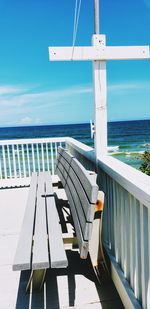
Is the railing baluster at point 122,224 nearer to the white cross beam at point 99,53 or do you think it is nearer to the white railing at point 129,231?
the white railing at point 129,231

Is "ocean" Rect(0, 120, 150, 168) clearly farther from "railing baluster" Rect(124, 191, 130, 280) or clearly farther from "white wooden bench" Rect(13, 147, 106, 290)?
"railing baluster" Rect(124, 191, 130, 280)

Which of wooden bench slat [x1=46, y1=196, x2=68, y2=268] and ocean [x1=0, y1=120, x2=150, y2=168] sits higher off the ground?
wooden bench slat [x1=46, y1=196, x2=68, y2=268]

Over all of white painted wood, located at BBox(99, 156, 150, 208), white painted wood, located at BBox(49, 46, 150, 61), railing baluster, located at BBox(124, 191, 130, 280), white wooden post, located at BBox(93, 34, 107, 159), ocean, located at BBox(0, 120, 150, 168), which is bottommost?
ocean, located at BBox(0, 120, 150, 168)

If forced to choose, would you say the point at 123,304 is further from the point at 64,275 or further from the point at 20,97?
the point at 20,97

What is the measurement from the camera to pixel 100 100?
7.30 feet

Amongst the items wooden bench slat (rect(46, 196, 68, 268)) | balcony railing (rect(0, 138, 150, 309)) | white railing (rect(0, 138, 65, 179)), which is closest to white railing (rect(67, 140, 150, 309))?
balcony railing (rect(0, 138, 150, 309))

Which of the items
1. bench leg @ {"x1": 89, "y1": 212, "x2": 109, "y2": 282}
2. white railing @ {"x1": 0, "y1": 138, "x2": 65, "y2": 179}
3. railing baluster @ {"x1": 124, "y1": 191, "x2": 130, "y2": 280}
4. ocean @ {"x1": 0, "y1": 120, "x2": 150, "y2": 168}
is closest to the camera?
railing baluster @ {"x1": 124, "y1": 191, "x2": 130, "y2": 280}

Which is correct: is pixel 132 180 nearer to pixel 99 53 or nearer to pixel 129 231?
pixel 129 231

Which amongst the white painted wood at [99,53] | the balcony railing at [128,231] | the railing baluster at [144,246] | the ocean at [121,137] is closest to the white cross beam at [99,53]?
the white painted wood at [99,53]

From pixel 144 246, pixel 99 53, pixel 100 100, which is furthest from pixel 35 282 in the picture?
pixel 99 53

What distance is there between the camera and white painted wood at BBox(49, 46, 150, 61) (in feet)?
6.82

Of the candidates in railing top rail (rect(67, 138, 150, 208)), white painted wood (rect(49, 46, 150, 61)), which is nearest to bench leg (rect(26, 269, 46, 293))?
railing top rail (rect(67, 138, 150, 208))

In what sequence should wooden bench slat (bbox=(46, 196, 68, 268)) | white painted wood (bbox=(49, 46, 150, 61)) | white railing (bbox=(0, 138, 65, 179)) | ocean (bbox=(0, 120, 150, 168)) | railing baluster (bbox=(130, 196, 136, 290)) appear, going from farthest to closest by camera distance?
ocean (bbox=(0, 120, 150, 168))
white railing (bbox=(0, 138, 65, 179))
white painted wood (bbox=(49, 46, 150, 61))
railing baluster (bbox=(130, 196, 136, 290))
wooden bench slat (bbox=(46, 196, 68, 268))

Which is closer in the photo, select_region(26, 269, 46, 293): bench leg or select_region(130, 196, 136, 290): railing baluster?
select_region(130, 196, 136, 290): railing baluster
